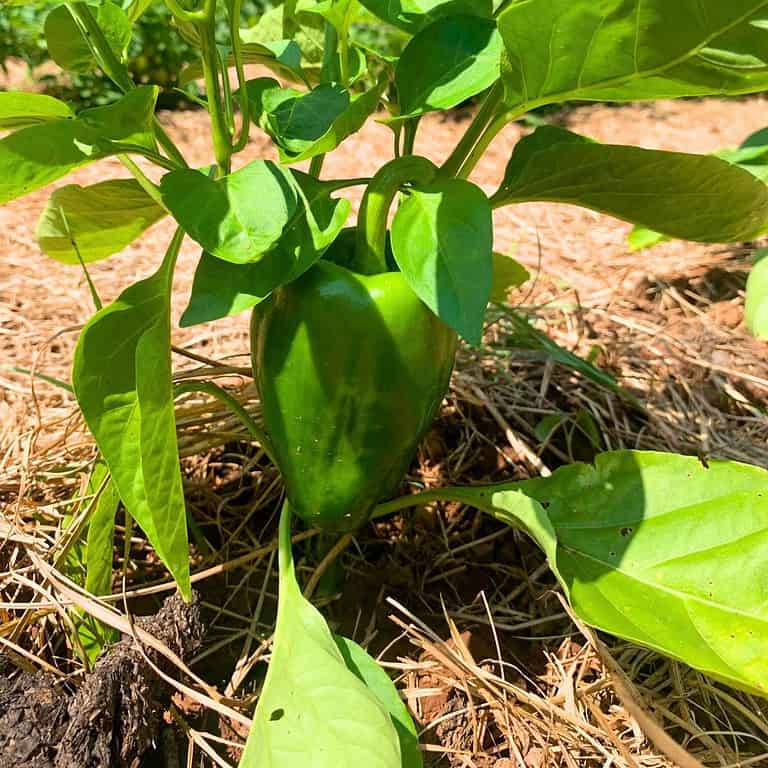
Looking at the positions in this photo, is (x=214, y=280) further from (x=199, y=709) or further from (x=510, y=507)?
(x=199, y=709)

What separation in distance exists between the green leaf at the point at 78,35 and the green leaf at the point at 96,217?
11 centimetres

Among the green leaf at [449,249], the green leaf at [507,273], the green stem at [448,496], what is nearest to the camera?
the green leaf at [449,249]

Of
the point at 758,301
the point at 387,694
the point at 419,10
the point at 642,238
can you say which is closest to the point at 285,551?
the point at 387,694

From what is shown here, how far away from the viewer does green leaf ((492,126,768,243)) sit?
72 cm

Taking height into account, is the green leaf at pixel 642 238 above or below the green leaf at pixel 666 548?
below

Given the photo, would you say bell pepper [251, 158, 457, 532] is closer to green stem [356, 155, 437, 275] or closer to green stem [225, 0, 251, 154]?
green stem [356, 155, 437, 275]

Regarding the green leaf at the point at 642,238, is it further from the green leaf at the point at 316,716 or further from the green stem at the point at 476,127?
Answer: the green leaf at the point at 316,716

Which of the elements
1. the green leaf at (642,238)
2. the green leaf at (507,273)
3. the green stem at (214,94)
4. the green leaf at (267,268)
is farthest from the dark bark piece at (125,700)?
the green leaf at (642,238)

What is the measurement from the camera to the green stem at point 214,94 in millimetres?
623

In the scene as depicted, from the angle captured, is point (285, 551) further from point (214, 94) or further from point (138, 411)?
point (214, 94)

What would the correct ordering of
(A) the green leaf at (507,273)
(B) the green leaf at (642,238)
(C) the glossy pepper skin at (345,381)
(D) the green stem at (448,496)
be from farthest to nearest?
(B) the green leaf at (642,238)
(A) the green leaf at (507,273)
(D) the green stem at (448,496)
(C) the glossy pepper skin at (345,381)

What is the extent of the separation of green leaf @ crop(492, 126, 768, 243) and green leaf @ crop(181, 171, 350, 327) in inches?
7.7

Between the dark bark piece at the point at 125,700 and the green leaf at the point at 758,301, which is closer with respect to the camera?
the dark bark piece at the point at 125,700

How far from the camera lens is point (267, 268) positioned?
0.62 meters
